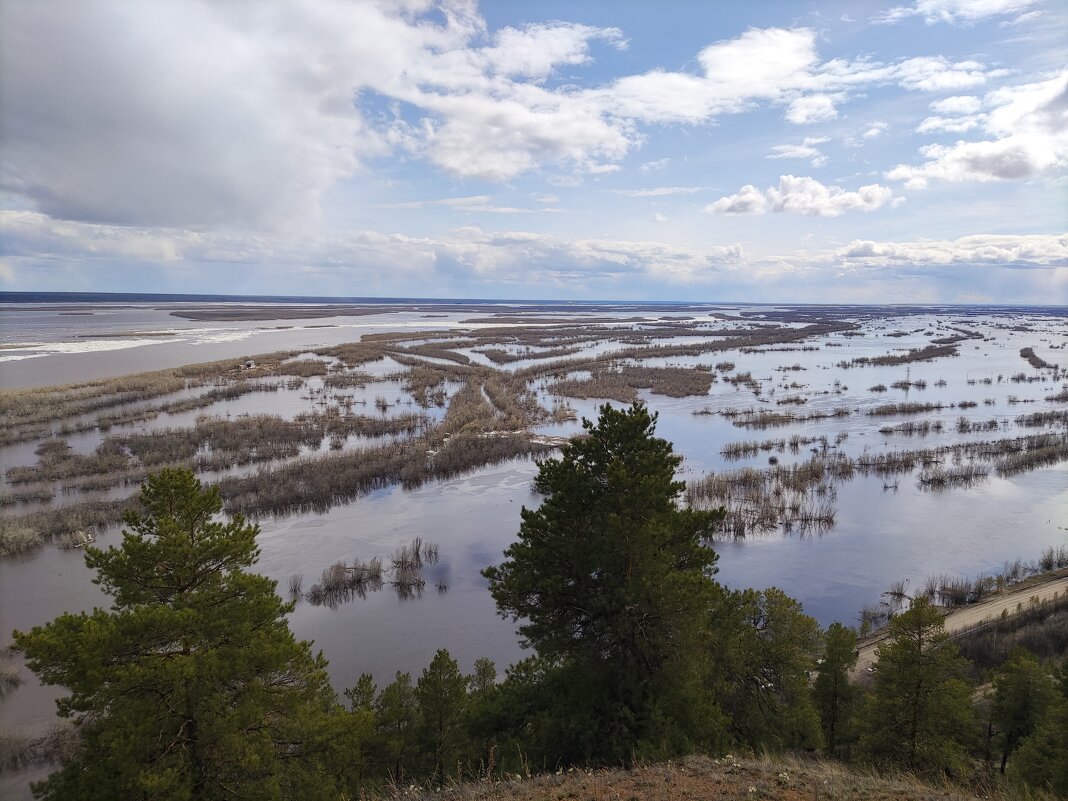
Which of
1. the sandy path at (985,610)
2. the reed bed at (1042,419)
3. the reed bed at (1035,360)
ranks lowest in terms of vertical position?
the sandy path at (985,610)

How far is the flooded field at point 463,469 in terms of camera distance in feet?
74.7

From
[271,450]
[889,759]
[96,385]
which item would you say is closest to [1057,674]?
[889,759]

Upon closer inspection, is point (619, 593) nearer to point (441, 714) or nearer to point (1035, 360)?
point (441, 714)

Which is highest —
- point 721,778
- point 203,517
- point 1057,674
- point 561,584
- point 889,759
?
point 203,517

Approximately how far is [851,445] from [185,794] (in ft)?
144

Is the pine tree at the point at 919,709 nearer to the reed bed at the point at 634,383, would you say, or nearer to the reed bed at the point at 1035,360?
the reed bed at the point at 634,383

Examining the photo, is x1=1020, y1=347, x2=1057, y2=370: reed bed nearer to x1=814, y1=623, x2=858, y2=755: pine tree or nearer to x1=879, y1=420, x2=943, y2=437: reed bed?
x1=879, y1=420, x2=943, y2=437: reed bed

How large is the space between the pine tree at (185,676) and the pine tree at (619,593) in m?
4.58

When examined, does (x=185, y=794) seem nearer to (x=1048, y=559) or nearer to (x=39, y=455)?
(x=1048, y=559)

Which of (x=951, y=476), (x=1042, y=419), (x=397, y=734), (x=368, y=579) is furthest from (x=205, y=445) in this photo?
(x=1042, y=419)

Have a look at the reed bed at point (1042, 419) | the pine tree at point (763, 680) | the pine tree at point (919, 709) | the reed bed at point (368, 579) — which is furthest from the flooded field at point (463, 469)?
the pine tree at point (763, 680)

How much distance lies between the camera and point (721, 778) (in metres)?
9.31

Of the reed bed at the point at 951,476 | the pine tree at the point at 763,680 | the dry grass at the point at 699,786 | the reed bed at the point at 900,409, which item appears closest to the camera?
the dry grass at the point at 699,786

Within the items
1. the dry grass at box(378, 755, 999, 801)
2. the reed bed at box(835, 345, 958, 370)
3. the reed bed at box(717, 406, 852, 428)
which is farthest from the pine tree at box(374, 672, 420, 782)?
the reed bed at box(835, 345, 958, 370)
